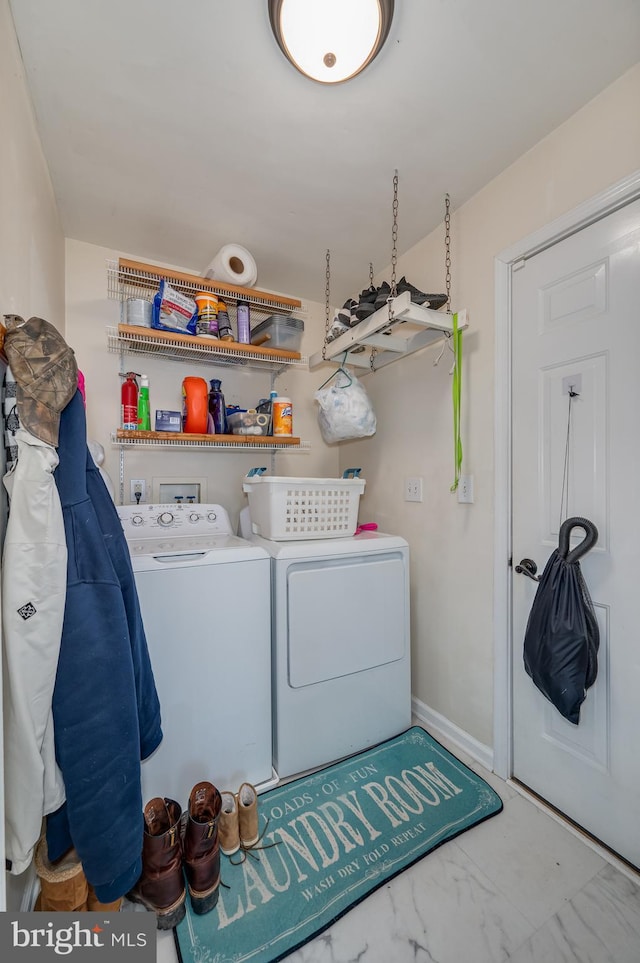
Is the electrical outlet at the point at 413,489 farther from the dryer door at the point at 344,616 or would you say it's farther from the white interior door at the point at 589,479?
the white interior door at the point at 589,479

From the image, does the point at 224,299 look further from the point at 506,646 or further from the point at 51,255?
the point at 506,646

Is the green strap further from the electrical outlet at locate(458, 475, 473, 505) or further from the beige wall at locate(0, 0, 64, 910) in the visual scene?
the beige wall at locate(0, 0, 64, 910)

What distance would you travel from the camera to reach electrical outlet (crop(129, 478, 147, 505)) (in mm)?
2057

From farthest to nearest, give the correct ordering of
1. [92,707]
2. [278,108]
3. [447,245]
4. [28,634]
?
[447,245], [278,108], [92,707], [28,634]

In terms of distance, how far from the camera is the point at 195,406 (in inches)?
78.8

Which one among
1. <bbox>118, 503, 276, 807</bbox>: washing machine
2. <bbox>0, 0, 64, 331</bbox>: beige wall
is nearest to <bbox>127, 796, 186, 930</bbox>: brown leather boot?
<bbox>118, 503, 276, 807</bbox>: washing machine

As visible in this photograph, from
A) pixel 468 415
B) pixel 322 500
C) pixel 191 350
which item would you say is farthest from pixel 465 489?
pixel 191 350

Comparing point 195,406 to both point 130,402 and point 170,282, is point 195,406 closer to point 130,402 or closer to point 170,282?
point 130,402

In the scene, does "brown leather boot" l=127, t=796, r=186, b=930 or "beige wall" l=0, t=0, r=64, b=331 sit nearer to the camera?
"beige wall" l=0, t=0, r=64, b=331

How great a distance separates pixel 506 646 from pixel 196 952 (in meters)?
1.35

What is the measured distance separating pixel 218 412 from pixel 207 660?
1203 millimetres

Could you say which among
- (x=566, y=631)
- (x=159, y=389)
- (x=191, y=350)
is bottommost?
(x=566, y=631)

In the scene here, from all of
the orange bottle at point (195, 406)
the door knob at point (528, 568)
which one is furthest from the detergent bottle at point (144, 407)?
the door knob at point (528, 568)

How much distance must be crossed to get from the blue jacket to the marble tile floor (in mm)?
406
